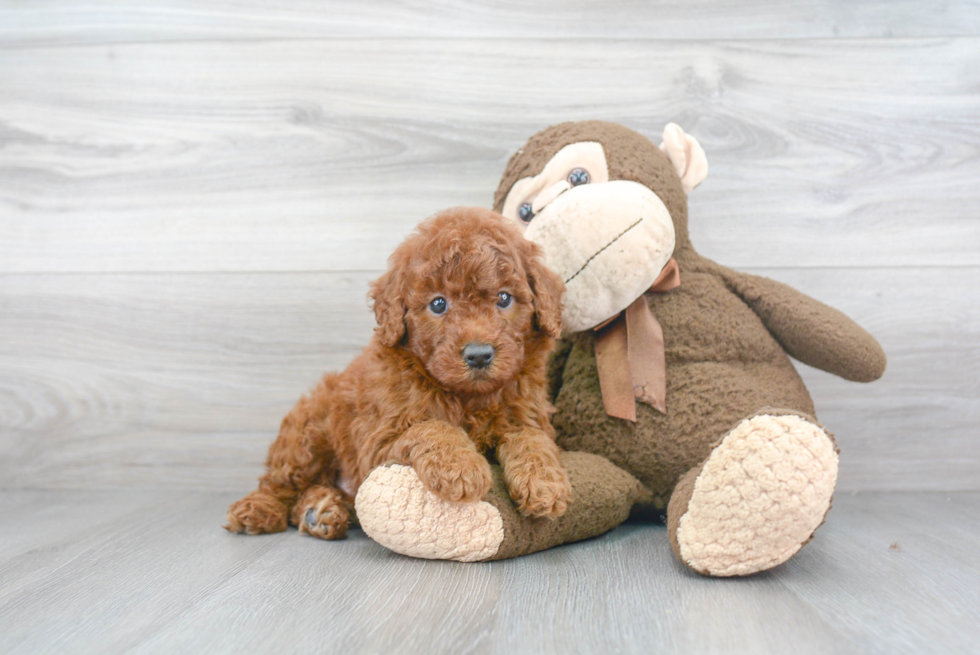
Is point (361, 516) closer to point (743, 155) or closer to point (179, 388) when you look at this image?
point (179, 388)

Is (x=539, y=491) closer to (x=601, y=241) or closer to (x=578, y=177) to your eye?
(x=601, y=241)

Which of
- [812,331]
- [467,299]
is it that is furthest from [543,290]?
[812,331]

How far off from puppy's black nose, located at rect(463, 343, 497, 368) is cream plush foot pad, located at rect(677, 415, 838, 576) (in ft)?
1.11

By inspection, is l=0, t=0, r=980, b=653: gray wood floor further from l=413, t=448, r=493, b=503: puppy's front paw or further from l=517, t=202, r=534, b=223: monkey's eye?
l=413, t=448, r=493, b=503: puppy's front paw

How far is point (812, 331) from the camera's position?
124 centimetres

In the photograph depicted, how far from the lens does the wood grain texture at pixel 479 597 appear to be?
30.6 inches

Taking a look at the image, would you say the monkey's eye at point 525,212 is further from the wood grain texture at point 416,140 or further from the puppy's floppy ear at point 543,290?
the wood grain texture at point 416,140

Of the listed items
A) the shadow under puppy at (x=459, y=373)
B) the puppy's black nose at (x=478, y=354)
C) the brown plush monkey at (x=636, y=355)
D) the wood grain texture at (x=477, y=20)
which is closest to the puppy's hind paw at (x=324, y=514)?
the shadow under puppy at (x=459, y=373)

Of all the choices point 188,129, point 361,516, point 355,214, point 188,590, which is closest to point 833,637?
point 361,516

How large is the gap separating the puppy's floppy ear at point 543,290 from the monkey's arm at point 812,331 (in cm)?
40

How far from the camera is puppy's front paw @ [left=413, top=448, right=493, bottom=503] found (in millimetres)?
961

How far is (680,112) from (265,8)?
1.02 m

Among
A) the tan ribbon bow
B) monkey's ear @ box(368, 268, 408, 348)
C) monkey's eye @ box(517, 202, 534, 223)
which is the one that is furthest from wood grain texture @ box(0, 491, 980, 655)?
monkey's eye @ box(517, 202, 534, 223)

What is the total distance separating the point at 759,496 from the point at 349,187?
118 centimetres
